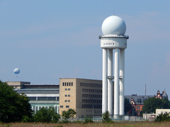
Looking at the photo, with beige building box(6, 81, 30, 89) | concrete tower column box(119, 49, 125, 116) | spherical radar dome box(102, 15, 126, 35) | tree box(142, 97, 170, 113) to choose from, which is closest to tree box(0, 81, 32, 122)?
concrete tower column box(119, 49, 125, 116)

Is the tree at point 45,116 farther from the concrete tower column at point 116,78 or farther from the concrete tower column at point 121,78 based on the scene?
the concrete tower column at point 121,78

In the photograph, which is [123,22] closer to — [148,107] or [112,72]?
[112,72]

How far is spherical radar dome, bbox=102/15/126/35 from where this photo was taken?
436ft

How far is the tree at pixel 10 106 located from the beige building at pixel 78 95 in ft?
194

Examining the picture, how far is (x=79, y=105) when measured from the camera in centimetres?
15025

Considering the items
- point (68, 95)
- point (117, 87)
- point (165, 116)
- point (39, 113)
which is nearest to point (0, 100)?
point (39, 113)

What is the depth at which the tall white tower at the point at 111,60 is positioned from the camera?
13200cm

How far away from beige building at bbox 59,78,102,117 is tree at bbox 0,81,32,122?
59.0 meters

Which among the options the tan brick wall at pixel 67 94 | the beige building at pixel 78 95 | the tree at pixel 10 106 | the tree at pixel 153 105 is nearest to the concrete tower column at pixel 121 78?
the beige building at pixel 78 95

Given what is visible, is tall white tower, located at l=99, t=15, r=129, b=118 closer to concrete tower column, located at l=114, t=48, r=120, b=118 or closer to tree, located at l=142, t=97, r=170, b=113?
concrete tower column, located at l=114, t=48, r=120, b=118

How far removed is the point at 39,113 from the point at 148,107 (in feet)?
388

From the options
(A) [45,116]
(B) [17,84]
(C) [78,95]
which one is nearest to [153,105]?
(C) [78,95]

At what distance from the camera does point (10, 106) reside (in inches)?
3260

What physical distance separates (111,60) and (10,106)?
55.6 m
